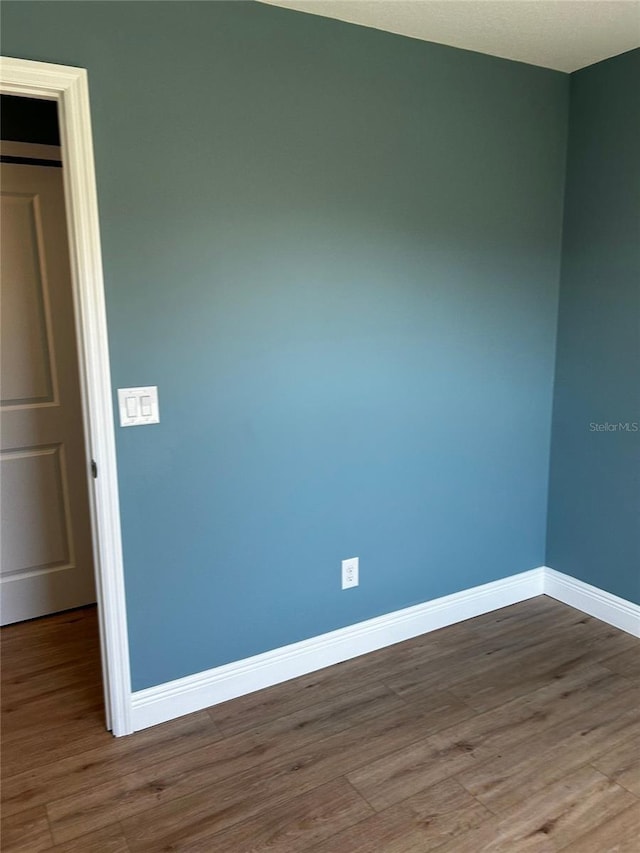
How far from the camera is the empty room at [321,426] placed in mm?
1899

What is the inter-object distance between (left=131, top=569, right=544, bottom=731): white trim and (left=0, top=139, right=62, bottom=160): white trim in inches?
88.8

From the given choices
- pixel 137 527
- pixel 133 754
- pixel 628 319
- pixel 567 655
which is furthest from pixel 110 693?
pixel 628 319

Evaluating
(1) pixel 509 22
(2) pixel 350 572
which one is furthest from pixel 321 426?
(1) pixel 509 22

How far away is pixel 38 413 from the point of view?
2.91 m

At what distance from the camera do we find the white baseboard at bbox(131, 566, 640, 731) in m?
2.27

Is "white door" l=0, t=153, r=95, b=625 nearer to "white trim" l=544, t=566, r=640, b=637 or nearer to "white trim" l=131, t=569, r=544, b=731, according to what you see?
"white trim" l=131, t=569, r=544, b=731

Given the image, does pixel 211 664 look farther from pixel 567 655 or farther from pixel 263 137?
pixel 263 137

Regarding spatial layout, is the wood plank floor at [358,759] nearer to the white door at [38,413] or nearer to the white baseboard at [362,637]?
the white baseboard at [362,637]

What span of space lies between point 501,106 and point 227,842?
2.84 m

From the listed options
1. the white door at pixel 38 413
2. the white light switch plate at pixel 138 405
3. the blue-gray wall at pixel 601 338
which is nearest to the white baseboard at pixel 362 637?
the blue-gray wall at pixel 601 338

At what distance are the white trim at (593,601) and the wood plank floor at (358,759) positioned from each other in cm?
14

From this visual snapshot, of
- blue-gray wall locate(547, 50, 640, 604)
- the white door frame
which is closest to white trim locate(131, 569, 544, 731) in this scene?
the white door frame

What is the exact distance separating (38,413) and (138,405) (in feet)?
3.67

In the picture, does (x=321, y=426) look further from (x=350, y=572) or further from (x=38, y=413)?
(x=38, y=413)
